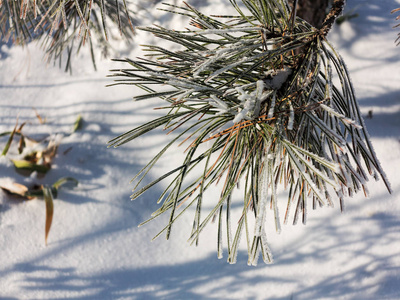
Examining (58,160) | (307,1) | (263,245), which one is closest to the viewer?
(263,245)

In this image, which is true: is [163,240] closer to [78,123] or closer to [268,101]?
[78,123]

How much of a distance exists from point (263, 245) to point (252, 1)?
0.35 m

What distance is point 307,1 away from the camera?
0.81m

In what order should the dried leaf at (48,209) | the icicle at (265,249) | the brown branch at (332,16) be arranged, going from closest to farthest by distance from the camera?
the icicle at (265,249) → the brown branch at (332,16) → the dried leaf at (48,209)

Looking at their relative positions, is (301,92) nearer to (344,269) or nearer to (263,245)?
(263,245)

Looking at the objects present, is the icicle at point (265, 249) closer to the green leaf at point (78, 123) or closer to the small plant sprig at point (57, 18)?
the small plant sprig at point (57, 18)

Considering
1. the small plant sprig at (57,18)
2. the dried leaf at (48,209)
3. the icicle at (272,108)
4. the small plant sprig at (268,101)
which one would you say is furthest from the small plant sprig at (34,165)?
the icicle at (272,108)

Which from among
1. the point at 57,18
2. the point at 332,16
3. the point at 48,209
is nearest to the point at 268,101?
the point at 332,16

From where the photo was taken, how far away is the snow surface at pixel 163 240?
106cm

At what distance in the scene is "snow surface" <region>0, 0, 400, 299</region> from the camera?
1.06 meters

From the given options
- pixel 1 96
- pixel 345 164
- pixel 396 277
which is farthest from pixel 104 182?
pixel 396 277

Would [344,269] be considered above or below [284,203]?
below

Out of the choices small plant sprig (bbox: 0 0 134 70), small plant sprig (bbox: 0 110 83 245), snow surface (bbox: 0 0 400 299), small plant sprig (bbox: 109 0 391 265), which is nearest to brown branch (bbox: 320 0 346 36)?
small plant sprig (bbox: 109 0 391 265)

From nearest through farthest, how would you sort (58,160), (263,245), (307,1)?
(263,245)
(307,1)
(58,160)
